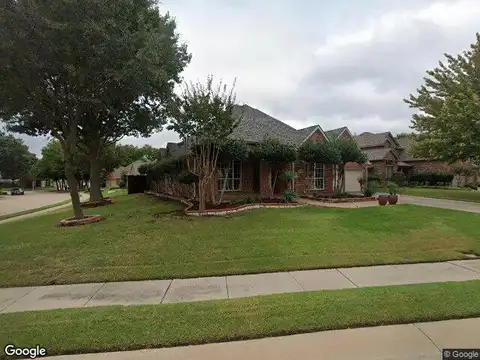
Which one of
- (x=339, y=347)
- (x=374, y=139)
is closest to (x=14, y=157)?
(x=374, y=139)

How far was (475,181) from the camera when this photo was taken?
119 feet

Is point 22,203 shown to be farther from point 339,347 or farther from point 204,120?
point 339,347

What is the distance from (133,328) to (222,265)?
11.4ft

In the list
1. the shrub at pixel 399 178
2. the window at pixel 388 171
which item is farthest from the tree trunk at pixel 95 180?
the shrub at pixel 399 178

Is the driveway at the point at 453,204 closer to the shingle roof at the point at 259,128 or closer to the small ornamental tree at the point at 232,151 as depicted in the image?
the shingle roof at the point at 259,128

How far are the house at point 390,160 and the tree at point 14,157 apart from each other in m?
63.1

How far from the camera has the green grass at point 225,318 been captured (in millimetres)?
4020

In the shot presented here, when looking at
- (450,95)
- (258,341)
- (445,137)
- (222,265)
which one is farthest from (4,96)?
(450,95)

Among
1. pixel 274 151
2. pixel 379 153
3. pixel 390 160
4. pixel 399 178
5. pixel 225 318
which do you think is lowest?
pixel 225 318

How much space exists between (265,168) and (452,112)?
11848 millimetres

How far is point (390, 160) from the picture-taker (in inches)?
1594

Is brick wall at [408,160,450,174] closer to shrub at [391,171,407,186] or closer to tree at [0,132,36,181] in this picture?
shrub at [391,171,407,186]

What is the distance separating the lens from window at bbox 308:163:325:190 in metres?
22.0

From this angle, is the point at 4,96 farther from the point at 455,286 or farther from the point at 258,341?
the point at 455,286
